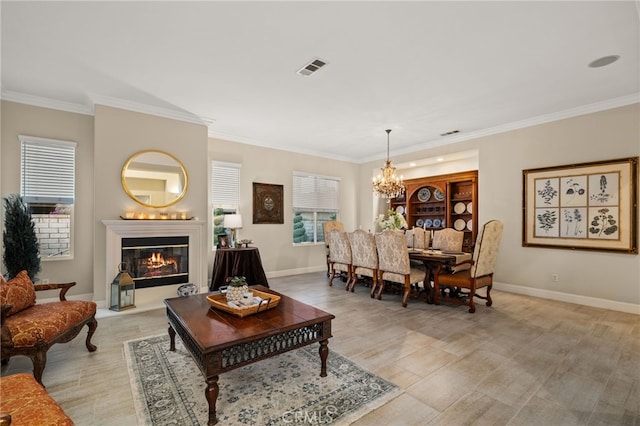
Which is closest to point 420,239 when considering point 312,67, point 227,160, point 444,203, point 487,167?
point 487,167

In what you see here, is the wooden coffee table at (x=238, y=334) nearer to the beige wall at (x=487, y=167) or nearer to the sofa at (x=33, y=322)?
the sofa at (x=33, y=322)

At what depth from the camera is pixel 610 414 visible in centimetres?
191

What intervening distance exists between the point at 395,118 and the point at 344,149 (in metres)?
2.20

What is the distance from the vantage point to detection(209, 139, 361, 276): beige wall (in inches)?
238

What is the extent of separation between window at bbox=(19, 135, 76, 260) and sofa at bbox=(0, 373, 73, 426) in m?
3.53

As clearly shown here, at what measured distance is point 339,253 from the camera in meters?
5.50

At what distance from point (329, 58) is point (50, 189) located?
4269mm

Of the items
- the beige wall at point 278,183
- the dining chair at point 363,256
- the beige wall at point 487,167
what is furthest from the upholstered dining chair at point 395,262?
the beige wall at point 278,183

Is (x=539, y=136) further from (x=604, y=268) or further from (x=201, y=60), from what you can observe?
(x=201, y=60)

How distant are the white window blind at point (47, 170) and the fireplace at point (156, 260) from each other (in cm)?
118

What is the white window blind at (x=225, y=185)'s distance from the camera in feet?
18.8

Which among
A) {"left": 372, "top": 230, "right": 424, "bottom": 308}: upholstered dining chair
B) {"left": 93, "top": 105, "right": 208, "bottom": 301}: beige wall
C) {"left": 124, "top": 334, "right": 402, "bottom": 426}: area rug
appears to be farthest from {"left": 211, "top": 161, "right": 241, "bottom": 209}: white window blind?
{"left": 124, "top": 334, "right": 402, "bottom": 426}: area rug

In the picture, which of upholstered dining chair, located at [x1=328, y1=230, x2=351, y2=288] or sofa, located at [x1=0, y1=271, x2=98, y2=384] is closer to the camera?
sofa, located at [x1=0, y1=271, x2=98, y2=384]

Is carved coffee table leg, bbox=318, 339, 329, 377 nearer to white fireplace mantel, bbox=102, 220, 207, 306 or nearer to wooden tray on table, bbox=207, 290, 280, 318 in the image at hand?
wooden tray on table, bbox=207, 290, 280, 318
